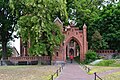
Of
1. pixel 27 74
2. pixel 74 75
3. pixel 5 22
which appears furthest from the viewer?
pixel 5 22

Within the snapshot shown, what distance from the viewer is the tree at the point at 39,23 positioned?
133 ft

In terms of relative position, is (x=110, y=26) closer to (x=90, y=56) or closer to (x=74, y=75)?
(x=90, y=56)

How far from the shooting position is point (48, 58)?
47094 millimetres

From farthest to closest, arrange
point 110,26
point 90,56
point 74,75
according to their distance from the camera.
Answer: point 110,26
point 90,56
point 74,75

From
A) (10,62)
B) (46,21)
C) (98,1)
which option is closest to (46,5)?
(46,21)

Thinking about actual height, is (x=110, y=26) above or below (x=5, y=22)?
below

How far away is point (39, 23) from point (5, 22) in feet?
28.2

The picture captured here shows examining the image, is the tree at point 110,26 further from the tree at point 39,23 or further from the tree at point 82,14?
the tree at point 39,23

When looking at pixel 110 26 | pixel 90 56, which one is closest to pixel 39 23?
pixel 90 56

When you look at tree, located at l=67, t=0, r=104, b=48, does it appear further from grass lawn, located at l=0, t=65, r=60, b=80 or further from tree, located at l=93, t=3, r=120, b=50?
grass lawn, located at l=0, t=65, r=60, b=80

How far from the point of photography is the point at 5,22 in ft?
153

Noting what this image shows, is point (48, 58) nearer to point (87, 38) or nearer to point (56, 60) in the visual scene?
point (56, 60)

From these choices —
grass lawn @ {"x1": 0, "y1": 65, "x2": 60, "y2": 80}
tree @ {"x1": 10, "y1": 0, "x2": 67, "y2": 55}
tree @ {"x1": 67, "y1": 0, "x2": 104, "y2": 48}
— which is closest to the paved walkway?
grass lawn @ {"x1": 0, "y1": 65, "x2": 60, "y2": 80}

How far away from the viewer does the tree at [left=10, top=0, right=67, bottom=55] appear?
40500 millimetres
